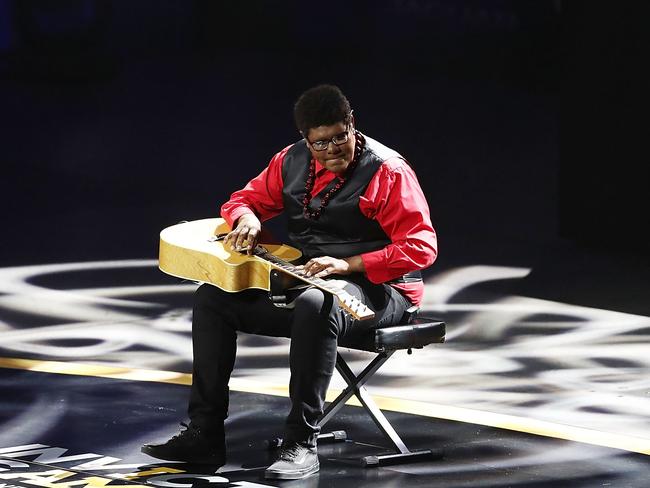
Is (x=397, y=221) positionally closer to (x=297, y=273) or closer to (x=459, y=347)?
(x=297, y=273)

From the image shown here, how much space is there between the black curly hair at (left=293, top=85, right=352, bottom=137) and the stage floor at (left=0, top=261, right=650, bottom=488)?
109 centimetres

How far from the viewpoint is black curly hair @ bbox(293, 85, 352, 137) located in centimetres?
452

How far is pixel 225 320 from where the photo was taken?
4562 millimetres

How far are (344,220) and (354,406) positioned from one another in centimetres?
96

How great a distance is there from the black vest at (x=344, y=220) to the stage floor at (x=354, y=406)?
2.23ft

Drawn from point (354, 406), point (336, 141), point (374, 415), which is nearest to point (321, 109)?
point (336, 141)

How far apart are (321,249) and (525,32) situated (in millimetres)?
5012

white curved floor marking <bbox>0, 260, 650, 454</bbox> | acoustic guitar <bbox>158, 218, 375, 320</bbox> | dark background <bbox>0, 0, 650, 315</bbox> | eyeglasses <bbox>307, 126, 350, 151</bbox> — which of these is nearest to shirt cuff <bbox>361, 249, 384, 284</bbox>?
acoustic guitar <bbox>158, 218, 375, 320</bbox>

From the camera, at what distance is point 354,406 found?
5.30m

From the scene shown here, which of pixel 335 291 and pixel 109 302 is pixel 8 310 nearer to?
pixel 109 302

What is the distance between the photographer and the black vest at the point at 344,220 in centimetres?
462

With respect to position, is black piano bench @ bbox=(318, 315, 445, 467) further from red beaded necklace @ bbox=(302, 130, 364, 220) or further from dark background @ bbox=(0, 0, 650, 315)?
dark background @ bbox=(0, 0, 650, 315)

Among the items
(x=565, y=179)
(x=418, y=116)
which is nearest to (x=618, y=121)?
(x=565, y=179)

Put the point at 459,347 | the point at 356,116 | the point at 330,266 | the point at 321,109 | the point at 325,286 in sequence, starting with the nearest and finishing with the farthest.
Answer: the point at 325,286 < the point at 330,266 < the point at 321,109 < the point at 459,347 < the point at 356,116
